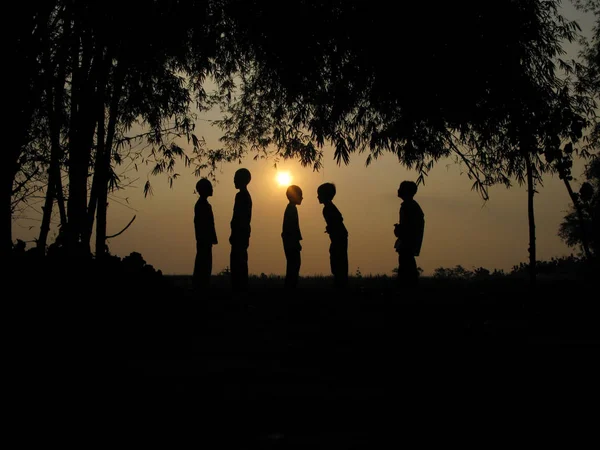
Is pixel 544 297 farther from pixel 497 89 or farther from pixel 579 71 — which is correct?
pixel 579 71

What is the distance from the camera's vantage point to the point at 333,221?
45.6 ft

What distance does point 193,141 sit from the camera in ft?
51.5

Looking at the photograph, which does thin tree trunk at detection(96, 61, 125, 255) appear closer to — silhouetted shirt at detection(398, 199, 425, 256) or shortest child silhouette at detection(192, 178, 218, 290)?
shortest child silhouette at detection(192, 178, 218, 290)

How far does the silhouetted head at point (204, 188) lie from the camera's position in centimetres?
1347

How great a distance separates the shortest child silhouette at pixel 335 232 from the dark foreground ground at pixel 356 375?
4.66 metres

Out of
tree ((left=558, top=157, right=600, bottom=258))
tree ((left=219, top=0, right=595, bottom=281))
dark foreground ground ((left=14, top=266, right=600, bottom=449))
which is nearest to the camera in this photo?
dark foreground ground ((left=14, top=266, right=600, bottom=449))

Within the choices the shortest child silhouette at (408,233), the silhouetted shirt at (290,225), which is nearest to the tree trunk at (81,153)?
the silhouetted shirt at (290,225)

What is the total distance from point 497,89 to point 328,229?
4404 mm

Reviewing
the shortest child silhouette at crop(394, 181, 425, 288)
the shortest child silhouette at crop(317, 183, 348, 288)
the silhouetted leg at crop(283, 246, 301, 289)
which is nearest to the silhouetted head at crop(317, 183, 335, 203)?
the shortest child silhouette at crop(317, 183, 348, 288)

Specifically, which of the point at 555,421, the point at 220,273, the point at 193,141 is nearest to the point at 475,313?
the point at 555,421

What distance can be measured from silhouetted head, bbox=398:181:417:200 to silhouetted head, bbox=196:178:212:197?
3.93m

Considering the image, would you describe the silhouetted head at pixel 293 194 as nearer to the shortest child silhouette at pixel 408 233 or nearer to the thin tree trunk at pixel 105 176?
the shortest child silhouette at pixel 408 233

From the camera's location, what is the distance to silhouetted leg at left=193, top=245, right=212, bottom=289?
44.3ft

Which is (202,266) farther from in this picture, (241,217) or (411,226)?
(411,226)
